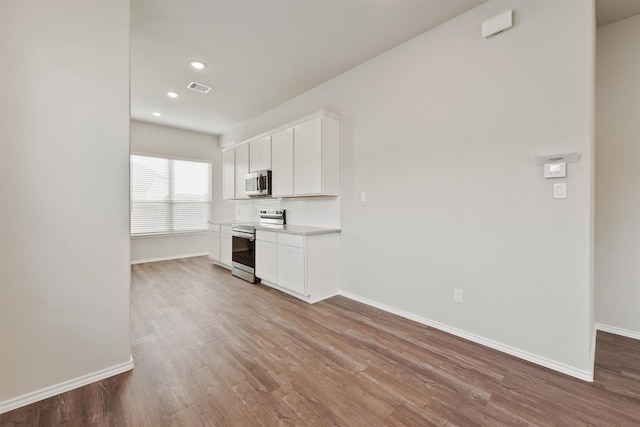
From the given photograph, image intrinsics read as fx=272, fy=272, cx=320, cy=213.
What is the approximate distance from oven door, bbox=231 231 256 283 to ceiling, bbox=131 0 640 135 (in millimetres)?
2321

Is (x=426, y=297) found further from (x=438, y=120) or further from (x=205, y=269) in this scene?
(x=205, y=269)

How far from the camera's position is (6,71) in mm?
1661

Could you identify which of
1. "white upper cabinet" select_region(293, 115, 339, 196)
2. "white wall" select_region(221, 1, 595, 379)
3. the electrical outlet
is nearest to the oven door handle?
"white upper cabinet" select_region(293, 115, 339, 196)

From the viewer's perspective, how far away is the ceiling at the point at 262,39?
245 cm

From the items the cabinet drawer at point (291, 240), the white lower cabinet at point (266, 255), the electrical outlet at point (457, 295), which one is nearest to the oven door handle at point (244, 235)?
the white lower cabinet at point (266, 255)

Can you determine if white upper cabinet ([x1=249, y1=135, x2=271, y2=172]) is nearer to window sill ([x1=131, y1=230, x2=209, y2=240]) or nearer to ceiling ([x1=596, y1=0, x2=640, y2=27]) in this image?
window sill ([x1=131, y1=230, x2=209, y2=240])

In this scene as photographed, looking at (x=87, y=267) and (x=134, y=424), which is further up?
(x=87, y=267)

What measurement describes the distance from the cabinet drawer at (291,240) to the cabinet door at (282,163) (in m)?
0.75

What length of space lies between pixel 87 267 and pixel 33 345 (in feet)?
1.77

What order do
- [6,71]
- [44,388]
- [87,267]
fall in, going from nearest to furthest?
[6,71]
[44,388]
[87,267]

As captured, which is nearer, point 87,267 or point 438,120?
point 87,267

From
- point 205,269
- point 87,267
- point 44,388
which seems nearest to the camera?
point 44,388

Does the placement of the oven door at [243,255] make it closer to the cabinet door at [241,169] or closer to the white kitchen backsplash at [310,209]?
the white kitchen backsplash at [310,209]

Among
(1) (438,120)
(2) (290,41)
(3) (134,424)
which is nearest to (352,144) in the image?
(1) (438,120)
